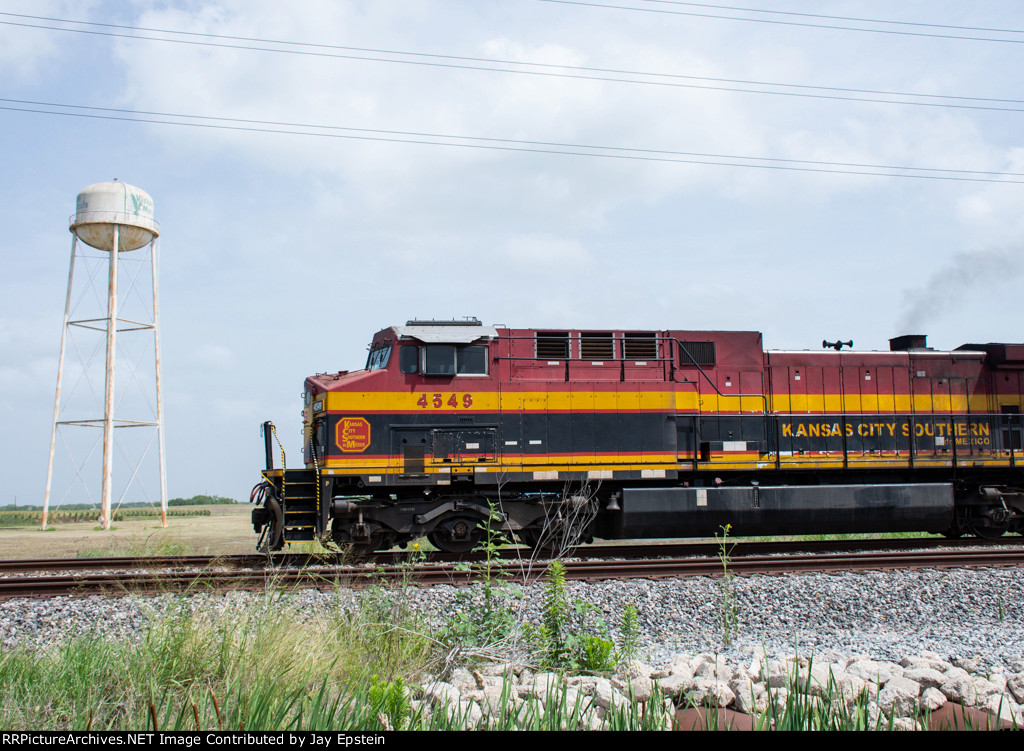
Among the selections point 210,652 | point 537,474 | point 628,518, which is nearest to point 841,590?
point 628,518

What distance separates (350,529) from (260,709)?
836cm

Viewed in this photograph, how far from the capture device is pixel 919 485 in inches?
528

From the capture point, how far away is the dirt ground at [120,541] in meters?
14.0

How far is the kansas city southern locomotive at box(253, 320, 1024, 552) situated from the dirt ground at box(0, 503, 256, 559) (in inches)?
144

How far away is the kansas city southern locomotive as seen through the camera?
462 inches

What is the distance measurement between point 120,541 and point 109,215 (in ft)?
43.7

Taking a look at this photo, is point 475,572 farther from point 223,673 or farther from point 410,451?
point 223,673

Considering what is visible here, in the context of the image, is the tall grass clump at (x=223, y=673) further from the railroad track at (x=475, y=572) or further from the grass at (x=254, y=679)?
the railroad track at (x=475, y=572)

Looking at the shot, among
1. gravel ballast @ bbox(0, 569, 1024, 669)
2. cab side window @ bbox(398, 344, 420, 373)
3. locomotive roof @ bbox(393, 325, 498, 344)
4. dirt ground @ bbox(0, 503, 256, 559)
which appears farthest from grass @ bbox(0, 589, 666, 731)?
dirt ground @ bbox(0, 503, 256, 559)

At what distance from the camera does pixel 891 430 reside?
46.3 ft

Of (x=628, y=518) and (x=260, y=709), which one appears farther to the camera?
(x=628, y=518)

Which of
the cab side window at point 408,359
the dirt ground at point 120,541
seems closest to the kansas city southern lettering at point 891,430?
the cab side window at point 408,359

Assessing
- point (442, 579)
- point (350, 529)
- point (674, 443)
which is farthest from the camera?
point (674, 443)
